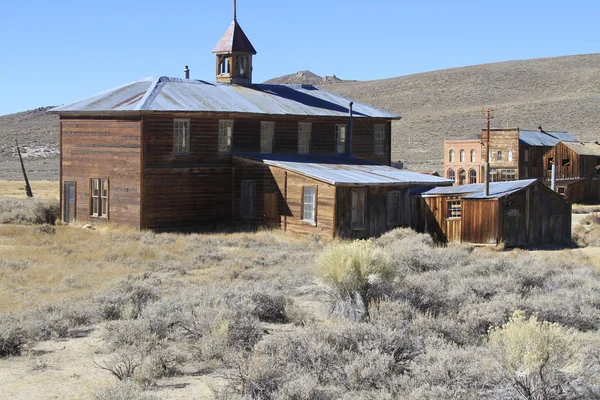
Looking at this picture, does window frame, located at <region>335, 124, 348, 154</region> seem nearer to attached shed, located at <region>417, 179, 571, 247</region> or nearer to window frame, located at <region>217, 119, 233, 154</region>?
window frame, located at <region>217, 119, 233, 154</region>

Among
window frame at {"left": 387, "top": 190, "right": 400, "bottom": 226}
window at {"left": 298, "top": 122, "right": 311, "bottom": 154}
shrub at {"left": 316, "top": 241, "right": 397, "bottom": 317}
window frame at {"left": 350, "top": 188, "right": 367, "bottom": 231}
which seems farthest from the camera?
window at {"left": 298, "top": 122, "right": 311, "bottom": 154}

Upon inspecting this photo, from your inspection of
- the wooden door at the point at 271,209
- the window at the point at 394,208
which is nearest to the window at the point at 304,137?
the wooden door at the point at 271,209

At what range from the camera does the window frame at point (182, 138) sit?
27.4 meters

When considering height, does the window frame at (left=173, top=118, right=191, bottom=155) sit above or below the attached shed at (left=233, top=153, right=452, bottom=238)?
above

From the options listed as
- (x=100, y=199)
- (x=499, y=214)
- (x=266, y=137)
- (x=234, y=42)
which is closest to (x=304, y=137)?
(x=266, y=137)

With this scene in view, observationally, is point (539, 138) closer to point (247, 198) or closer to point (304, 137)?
point (304, 137)

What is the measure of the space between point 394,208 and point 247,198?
509cm

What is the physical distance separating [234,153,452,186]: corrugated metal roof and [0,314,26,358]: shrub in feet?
44.7

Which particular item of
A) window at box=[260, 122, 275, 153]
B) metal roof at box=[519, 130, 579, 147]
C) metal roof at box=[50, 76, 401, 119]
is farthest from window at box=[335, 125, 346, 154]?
metal roof at box=[519, 130, 579, 147]

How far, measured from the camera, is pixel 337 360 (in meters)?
10.2

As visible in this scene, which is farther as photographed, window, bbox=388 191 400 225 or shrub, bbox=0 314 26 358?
window, bbox=388 191 400 225

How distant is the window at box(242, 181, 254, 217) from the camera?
28.4 m

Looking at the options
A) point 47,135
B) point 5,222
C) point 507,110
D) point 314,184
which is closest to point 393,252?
point 314,184

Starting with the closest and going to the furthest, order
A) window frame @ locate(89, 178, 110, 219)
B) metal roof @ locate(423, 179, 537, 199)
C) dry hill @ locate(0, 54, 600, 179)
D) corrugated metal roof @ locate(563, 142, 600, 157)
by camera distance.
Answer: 1. metal roof @ locate(423, 179, 537, 199)
2. window frame @ locate(89, 178, 110, 219)
3. corrugated metal roof @ locate(563, 142, 600, 157)
4. dry hill @ locate(0, 54, 600, 179)
